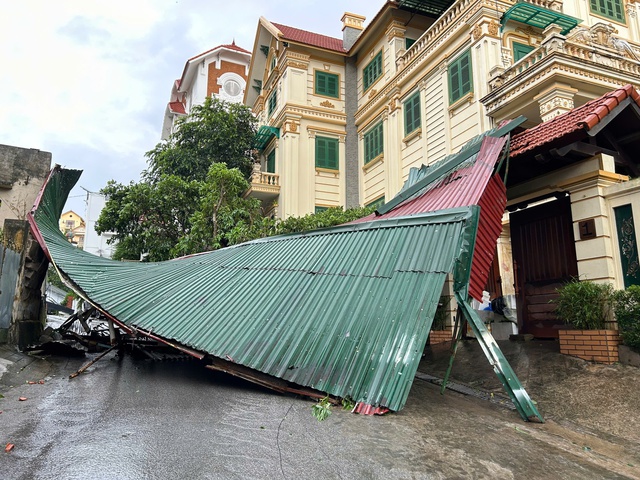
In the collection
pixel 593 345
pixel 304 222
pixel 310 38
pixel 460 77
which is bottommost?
pixel 593 345

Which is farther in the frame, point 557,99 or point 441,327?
point 557,99

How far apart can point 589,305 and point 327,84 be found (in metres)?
15.4

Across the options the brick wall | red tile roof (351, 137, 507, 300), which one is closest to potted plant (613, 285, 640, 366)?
the brick wall

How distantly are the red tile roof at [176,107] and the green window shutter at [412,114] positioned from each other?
89.4 feet

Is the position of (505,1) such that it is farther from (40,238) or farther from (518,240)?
(40,238)

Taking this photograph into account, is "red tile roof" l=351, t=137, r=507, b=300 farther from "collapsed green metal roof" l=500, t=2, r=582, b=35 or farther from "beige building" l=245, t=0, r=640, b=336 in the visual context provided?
"collapsed green metal roof" l=500, t=2, r=582, b=35

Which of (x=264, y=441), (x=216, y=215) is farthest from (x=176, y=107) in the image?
(x=264, y=441)

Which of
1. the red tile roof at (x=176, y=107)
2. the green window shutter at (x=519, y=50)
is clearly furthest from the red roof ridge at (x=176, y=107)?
the green window shutter at (x=519, y=50)

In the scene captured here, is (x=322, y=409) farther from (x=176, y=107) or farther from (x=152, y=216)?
(x=176, y=107)

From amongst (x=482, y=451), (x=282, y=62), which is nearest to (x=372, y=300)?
(x=482, y=451)

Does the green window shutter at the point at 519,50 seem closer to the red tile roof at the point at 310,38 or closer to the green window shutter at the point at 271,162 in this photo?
the red tile roof at the point at 310,38

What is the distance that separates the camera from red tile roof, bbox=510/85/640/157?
583 cm

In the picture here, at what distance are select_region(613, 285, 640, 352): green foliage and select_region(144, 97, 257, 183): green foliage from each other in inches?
646

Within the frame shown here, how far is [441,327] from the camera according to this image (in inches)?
392
